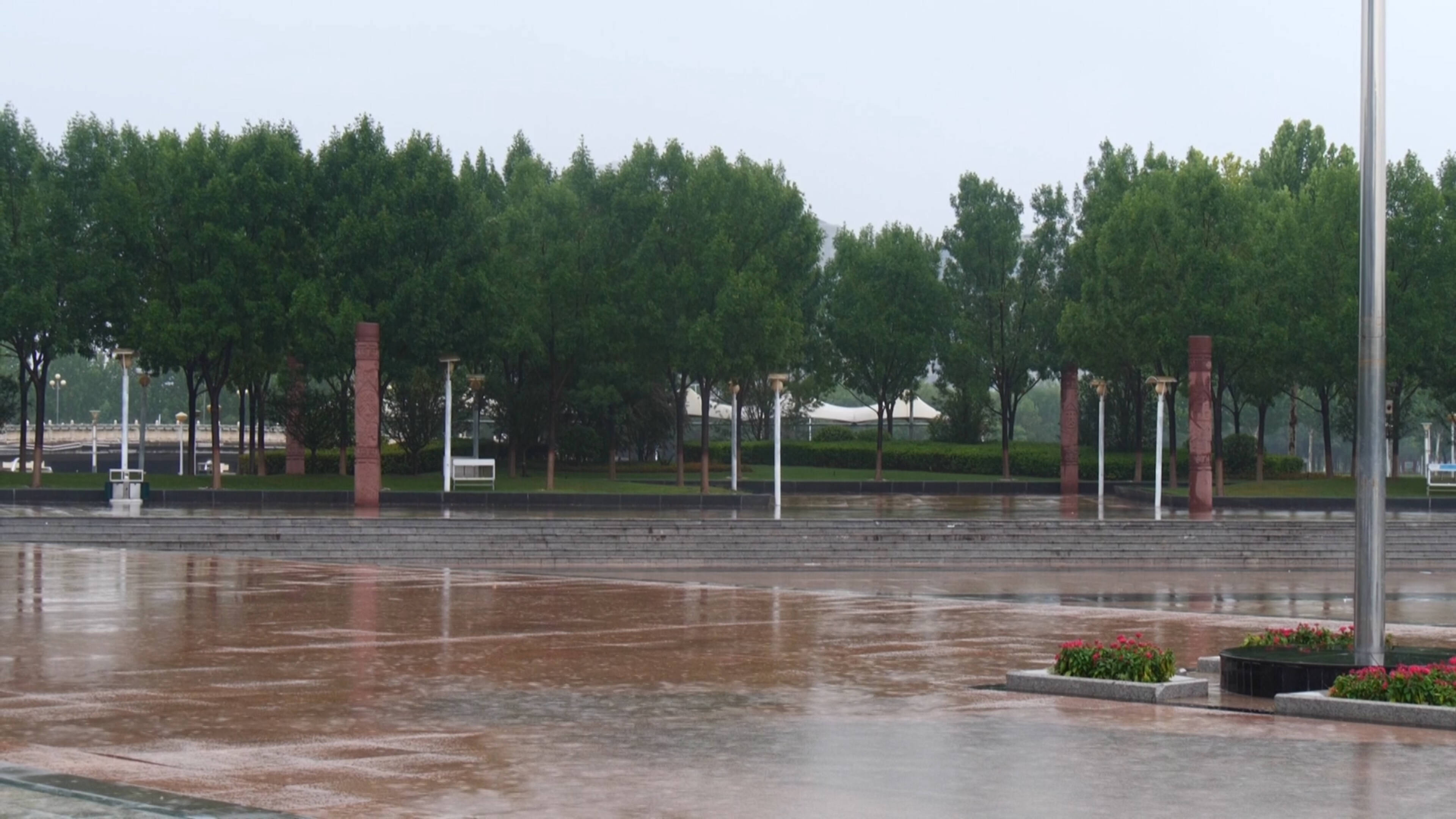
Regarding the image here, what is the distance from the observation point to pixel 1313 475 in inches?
2185

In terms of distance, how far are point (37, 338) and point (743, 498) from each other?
21728 millimetres

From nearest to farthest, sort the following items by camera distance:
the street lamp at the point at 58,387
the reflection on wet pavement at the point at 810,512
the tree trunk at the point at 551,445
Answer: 1. the reflection on wet pavement at the point at 810,512
2. the tree trunk at the point at 551,445
3. the street lamp at the point at 58,387

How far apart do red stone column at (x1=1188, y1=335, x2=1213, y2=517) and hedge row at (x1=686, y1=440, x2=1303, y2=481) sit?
1261cm

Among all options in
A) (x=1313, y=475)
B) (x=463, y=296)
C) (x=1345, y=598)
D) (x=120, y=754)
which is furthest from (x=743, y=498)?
(x=120, y=754)

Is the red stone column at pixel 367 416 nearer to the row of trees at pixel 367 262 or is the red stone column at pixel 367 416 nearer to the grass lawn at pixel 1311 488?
the row of trees at pixel 367 262

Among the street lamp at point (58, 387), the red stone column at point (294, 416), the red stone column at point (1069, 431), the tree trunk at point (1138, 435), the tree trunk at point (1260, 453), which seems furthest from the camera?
the street lamp at point (58, 387)

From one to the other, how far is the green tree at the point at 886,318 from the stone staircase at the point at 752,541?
23507 mm

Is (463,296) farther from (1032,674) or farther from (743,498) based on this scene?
(1032,674)

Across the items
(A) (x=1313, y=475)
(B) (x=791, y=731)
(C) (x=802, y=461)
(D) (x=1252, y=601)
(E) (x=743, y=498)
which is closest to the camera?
(B) (x=791, y=731)

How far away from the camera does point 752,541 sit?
30406 millimetres

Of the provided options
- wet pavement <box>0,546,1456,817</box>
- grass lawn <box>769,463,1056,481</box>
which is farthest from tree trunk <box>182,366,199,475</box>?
wet pavement <box>0,546,1456,817</box>

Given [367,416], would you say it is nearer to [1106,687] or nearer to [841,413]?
[1106,687]

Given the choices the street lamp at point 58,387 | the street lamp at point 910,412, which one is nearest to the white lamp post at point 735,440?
the street lamp at point 910,412

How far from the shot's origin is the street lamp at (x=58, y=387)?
7362cm
